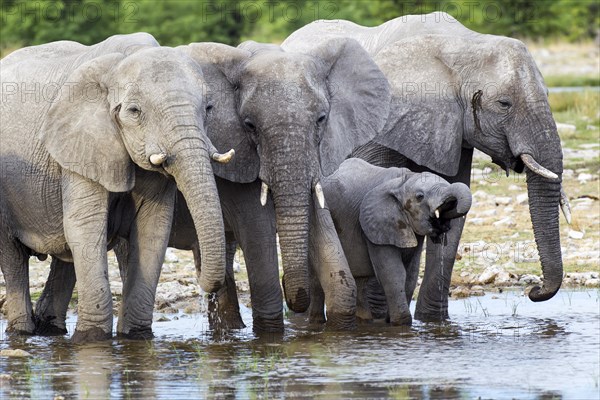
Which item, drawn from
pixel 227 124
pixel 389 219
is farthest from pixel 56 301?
pixel 389 219

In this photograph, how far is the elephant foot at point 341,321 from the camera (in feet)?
31.8

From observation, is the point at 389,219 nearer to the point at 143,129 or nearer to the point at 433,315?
the point at 433,315

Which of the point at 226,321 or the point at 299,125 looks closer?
the point at 299,125

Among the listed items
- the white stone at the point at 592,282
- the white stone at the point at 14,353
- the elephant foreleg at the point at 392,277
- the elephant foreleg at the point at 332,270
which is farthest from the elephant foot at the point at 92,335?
the white stone at the point at 592,282

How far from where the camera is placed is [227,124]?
9.41 m

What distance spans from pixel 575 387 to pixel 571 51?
3550 centimetres

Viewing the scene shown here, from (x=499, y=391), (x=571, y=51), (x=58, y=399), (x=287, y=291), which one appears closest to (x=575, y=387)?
(x=499, y=391)

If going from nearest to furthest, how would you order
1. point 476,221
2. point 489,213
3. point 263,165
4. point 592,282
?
point 263,165, point 592,282, point 476,221, point 489,213

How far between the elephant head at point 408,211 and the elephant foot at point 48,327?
6.95ft

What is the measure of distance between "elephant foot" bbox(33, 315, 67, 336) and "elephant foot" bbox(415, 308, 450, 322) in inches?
95.7

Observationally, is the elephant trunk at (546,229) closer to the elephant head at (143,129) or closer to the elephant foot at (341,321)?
the elephant foot at (341,321)

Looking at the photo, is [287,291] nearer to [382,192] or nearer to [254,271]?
[254,271]

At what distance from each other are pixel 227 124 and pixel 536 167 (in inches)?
85.2

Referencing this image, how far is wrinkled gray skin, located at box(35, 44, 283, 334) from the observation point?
30.9 ft
